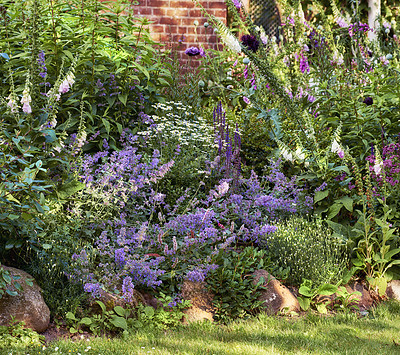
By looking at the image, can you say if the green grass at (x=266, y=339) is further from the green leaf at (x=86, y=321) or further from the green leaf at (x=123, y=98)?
the green leaf at (x=123, y=98)

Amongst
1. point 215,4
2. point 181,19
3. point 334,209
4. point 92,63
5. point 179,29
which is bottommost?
point 334,209

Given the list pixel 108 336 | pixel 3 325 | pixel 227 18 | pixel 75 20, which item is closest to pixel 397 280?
pixel 108 336

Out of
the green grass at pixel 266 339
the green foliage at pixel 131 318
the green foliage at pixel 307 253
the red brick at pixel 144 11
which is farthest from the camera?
the red brick at pixel 144 11

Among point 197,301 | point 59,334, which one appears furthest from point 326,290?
point 59,334

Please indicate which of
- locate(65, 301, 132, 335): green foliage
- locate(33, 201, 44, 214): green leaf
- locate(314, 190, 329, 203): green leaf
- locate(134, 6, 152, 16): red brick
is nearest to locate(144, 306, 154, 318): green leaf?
locate(65, 301, 132, 335): green foliage

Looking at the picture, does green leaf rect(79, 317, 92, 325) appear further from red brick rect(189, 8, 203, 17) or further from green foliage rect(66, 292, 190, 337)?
red brick rect(189, 8, 203, 17)

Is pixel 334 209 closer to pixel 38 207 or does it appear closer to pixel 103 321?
pixel 103 321

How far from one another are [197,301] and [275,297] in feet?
1.86

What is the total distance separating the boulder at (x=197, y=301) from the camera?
3.28 meters

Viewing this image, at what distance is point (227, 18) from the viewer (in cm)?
782

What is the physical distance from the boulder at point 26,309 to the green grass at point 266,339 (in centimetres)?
19

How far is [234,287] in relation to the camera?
345cm

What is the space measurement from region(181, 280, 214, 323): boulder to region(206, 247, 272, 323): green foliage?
0.05 metres

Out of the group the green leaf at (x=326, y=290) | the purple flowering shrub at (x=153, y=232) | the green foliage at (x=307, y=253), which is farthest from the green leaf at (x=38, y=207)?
the green leaf at (x=326, y=290)
